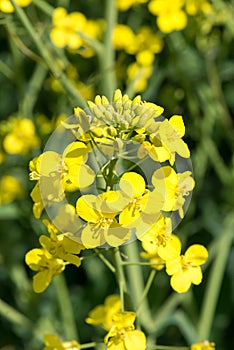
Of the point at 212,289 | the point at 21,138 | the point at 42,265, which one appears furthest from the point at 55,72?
the point at 212,289

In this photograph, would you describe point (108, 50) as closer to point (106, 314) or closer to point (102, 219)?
point (106, 314)

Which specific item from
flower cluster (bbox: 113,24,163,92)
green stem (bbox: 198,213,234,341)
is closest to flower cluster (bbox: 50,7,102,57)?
flower cluster (bbox: 113,24,163,92)

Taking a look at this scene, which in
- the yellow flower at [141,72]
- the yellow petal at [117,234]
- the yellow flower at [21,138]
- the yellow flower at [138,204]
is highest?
the yellow flower at [141,72]

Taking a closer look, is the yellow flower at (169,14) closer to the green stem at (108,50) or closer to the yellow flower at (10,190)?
the green stem at (108,50)

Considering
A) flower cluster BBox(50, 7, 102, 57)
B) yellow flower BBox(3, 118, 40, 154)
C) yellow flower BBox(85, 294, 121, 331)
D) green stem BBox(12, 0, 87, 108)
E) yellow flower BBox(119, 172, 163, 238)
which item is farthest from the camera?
flower cluster BBox(50, 7, 102, 57)

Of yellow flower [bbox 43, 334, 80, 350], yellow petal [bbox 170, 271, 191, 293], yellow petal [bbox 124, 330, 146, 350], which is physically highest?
yellow petal [bbox 170, 271, 191, 293]

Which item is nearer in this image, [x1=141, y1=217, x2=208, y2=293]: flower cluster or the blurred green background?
[x1=141, y1=217, x2=208, y2=293]: flower cluster

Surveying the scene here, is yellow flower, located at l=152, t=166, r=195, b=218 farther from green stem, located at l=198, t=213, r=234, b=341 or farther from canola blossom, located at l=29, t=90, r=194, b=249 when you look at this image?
green stem, located at l=198, t=213, r=234, b=341

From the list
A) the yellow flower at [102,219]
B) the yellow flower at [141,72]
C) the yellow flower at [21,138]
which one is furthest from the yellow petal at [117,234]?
the yellow flower at [141,72]

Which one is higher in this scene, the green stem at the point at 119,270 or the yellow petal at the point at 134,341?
the green stem at the point at 119,270
